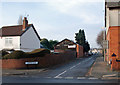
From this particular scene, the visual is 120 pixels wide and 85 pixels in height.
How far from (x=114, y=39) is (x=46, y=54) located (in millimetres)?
9670

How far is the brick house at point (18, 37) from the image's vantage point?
35.7 m

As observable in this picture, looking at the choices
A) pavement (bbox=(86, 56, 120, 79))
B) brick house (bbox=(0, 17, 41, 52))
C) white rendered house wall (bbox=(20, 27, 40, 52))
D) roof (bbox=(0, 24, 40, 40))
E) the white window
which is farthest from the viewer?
white rendered house wall (bbox=(20, 27, 40, 52))

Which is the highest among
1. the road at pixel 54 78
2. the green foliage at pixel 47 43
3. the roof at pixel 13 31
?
the roof at pixel 13 31

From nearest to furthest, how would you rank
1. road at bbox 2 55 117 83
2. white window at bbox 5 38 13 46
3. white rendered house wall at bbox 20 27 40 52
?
road at bbox 2 55 117 83 → white window at bbox 5 38 13 46 → white rendered house wall at bbox 20 27 40 52

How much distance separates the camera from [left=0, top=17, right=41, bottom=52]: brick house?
3572cm

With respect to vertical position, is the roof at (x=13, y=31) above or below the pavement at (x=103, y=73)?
above

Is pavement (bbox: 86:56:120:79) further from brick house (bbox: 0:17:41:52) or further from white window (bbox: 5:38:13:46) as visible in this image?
white window (bbox: 5:38:13:46)

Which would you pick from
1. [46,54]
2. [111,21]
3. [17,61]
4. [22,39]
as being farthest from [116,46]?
[22,39]

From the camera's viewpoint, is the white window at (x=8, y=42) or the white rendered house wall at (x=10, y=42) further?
the white window at (x=8, y=42)

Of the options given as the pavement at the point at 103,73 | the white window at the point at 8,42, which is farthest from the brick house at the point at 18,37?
the pavement at the point at 103,73

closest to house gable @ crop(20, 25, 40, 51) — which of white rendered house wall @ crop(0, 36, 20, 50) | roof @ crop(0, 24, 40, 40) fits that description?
roof @ crop(0, 24, 40, 40)

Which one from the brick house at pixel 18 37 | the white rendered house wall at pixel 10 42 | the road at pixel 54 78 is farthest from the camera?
the brick house at pixel 18 37

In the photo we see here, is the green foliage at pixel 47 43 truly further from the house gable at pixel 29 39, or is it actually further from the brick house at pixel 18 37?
the brick house at pixel 18 37

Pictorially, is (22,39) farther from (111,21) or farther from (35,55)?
(111,21)
